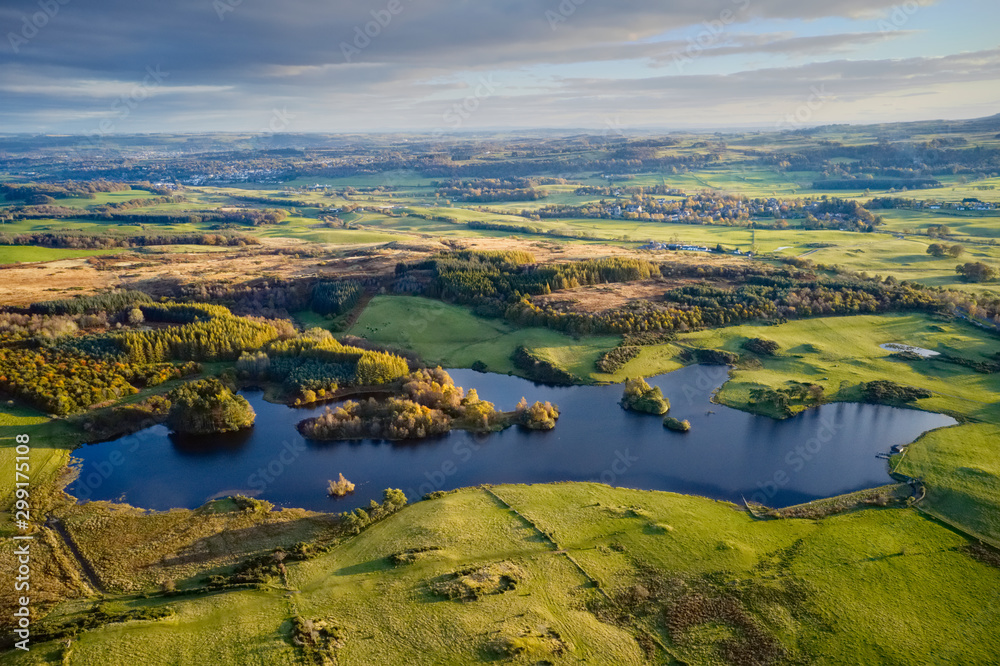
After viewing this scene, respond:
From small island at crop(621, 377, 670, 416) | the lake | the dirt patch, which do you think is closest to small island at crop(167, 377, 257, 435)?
the lake

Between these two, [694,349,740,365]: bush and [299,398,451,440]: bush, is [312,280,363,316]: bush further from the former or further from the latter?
[694,349,740,365]: bush

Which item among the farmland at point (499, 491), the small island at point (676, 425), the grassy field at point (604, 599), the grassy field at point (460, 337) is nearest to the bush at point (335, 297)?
the farmland at point (499, 491)

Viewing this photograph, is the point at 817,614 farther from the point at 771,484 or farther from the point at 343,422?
the point at 343,422

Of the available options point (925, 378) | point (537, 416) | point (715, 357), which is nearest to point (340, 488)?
point (537, 416)

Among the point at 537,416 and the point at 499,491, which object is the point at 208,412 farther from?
the point at 537,416

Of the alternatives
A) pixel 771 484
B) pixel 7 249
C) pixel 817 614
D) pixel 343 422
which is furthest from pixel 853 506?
pixel 7 249
